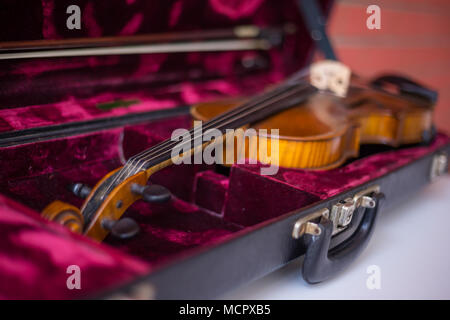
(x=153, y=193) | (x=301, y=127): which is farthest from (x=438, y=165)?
(x=153, y=193)

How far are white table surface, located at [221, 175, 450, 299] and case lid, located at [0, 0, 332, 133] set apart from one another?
618mm

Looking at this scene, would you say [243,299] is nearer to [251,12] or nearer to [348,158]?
[348,158]

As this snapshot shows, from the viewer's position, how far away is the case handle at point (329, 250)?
84 cm

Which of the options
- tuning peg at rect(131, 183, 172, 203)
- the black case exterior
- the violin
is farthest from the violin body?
tuning peg at rect(131, 183, 172, 203)

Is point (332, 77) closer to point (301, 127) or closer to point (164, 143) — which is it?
point (301, 127)

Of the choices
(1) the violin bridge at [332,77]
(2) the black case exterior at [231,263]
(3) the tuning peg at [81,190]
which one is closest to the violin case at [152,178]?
(2) the black case exterior at [231,263]

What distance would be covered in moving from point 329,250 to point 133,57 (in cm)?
82

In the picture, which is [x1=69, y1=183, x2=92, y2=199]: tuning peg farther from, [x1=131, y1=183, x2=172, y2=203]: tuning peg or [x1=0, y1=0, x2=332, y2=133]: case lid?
[x1=0, y1=0, x2=332, y2=133]: case lid

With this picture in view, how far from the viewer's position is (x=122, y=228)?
0.72 meters

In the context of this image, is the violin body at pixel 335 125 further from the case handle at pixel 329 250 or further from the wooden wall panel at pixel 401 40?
the wooden wall panel at pixel 401 40

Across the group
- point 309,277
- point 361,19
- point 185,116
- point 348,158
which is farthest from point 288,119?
point 361,19

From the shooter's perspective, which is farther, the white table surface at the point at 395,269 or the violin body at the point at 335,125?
the violin body at the point at 335,125

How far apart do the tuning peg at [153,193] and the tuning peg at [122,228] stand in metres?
0.05
